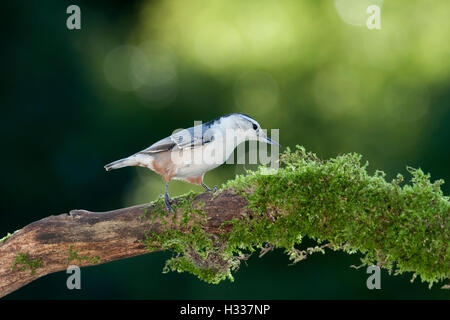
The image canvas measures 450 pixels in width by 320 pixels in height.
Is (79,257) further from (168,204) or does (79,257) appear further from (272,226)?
(272,226)

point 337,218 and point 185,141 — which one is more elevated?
point 185,141

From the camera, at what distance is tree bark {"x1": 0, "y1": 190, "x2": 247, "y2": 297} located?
3.77 meters

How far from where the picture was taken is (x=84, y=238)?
3896 millimetres

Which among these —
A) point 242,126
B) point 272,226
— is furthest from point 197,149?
point 272,226

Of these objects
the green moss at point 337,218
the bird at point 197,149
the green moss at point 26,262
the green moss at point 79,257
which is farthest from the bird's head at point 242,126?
the green moss at point 26,262

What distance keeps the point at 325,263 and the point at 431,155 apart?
5.62 ft

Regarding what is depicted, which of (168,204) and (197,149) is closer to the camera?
(168,204)

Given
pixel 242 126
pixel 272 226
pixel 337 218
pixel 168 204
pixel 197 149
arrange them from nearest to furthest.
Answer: pixel 337 218
pixel 272 226
pixel 168 204
pixel 197 149
pixel 242 126

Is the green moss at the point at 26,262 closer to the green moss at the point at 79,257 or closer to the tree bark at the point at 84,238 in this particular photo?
the tree bark at the point at 84,238

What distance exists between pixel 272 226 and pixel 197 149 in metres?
0.85

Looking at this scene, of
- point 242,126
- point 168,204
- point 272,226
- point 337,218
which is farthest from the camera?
point 242,126

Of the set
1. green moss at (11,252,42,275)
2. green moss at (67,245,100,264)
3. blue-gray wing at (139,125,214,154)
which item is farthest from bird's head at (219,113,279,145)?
green moss at (11,252,42,275)

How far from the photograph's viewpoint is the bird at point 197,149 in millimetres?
4262

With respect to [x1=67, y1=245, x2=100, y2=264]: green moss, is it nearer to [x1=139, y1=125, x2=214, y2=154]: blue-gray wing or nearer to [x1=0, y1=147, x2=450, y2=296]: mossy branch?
[x1=0, y1=147, x2=450, y2=296]: mossy branch
